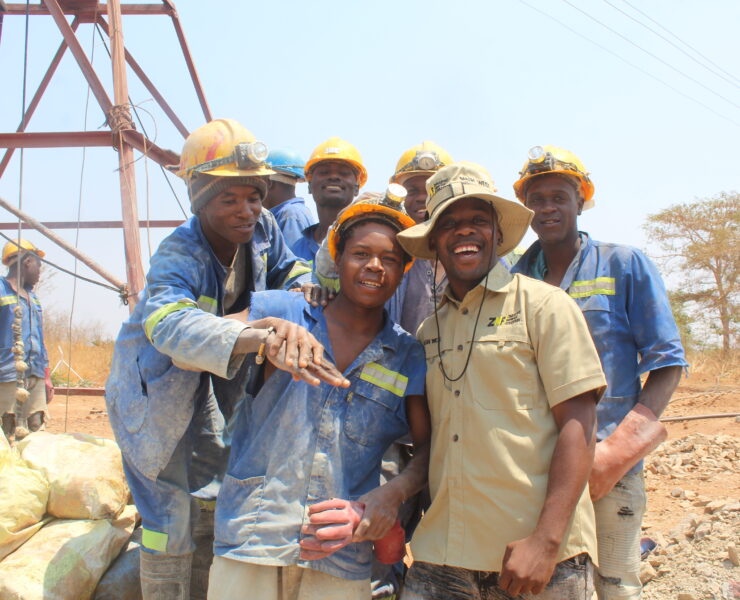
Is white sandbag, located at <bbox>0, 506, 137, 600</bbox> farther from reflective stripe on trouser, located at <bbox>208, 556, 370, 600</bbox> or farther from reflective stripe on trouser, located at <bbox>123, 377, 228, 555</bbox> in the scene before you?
reflective stripe on trouser, located at <bbox>208, 556, 370, 600</bbox>

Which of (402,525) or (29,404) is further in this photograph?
(29,404)

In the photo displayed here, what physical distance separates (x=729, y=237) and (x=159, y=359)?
1960 centimetres

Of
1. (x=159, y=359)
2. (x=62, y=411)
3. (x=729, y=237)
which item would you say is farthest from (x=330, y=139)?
(x=729, y=237)

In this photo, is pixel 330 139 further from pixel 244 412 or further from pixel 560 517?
pixel 560 517

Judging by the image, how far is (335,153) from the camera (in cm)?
438

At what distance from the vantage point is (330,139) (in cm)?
448

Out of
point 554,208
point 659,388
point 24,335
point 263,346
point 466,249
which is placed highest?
point 554,208

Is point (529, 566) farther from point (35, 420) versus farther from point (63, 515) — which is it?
point (35, 420)

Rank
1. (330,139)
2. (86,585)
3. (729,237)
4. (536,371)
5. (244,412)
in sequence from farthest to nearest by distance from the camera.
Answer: (729,237), (330,139), (86,585), (244,412), (536,371)

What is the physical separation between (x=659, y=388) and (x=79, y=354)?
66.1 feet

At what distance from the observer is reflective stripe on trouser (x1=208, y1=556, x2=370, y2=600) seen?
7.48ft

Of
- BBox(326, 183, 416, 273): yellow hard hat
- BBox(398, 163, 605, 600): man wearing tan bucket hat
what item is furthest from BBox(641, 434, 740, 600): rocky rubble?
BBox(326, 183, 416, 273): yellow hard hat

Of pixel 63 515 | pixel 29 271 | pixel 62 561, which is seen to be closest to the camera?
pixel 62 561

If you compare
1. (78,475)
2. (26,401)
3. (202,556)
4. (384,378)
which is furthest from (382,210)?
(26,401)
